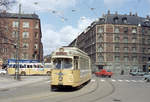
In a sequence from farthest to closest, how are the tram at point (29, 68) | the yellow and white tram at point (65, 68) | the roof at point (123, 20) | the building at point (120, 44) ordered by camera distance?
the roof at point (123, 20) → the building at point (120, 44) → the tram at point (29, 68) → the yellow and white tram at point (65, 68)

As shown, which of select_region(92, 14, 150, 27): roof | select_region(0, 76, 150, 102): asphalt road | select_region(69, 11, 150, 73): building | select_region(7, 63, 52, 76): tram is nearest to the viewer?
select_region(0, 76, 150, 102): asphalt road

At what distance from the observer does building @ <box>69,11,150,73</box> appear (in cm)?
6888

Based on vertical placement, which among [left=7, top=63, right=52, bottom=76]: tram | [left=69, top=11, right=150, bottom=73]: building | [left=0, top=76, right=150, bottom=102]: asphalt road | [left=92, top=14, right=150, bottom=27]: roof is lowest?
[left=0, top=76, right=150, bottom=102]: asphalt road

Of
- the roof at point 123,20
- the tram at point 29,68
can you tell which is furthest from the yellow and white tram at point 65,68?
the roof at point 123,20

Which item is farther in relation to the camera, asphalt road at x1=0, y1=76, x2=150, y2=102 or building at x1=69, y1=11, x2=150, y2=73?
building at x1=69, y1=11, x2=150, y2=73

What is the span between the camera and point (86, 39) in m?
87.5

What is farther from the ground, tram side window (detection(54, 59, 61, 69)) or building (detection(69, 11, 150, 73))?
building (detection(69, 11, 150, 73))

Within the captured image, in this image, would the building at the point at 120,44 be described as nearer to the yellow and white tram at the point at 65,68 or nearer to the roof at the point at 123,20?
the roof at the point at 123,20

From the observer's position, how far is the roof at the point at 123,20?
7088cm

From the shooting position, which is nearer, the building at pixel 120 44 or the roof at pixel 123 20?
the building at pixel 120 44

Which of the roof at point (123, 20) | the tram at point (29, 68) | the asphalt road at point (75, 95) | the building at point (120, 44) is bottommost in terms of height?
the asphalt road at point (75, 95)

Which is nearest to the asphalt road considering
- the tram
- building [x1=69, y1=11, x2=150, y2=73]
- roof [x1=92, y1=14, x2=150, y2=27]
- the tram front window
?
the tram front window

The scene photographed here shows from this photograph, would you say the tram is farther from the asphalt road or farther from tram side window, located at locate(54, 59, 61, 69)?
tram side window, located at locate(54, 59, 61, 69)

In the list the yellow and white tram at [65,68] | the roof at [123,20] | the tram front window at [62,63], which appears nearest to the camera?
the yellow and white tram at [65,68]
